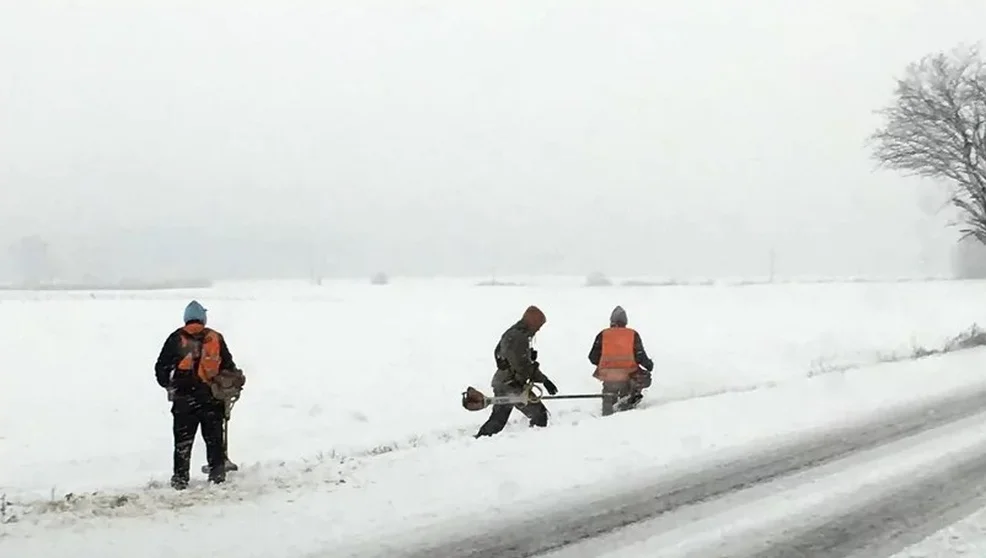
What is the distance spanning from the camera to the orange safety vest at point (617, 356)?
39.1 feet

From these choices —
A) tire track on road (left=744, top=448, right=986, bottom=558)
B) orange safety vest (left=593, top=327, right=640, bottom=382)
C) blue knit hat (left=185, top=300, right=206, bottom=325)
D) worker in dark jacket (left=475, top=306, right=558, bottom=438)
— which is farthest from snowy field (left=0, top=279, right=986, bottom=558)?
tire track on road (left=744, top=448, right=986, bottom=558)

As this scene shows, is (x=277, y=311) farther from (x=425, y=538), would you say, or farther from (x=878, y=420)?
(x=425, y=538)

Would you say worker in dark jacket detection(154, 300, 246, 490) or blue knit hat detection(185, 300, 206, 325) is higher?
blue knit hat detection(185, 300, 206, 325)

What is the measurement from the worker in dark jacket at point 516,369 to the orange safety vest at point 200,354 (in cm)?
371

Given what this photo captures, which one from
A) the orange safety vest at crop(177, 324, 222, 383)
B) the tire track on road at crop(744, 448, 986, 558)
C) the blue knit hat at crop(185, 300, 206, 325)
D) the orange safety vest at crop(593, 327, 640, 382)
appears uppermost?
the blue knit hat at crop(185, 300, 206, 325)

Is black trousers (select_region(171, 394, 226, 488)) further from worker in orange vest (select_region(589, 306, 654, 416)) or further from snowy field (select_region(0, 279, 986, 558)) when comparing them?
worker in orange vest (select_region(589, 306, 654, 416))

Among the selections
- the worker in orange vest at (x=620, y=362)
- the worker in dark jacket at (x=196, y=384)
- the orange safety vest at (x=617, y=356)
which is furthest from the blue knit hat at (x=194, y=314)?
the orange safety vest at (x=617, y=356)

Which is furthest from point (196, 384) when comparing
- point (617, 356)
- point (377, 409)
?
point (377, 409)

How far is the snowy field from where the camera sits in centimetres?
630

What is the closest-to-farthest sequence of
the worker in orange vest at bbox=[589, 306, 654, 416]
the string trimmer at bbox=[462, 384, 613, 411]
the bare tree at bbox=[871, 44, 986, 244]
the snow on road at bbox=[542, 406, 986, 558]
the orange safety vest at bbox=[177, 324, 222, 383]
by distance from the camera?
1. the snow on road at bbox=[542, 406, 986, 558]
2. the orange safety vest at bbox=[177, 324, 222, 383]
3. the string trimmer at bbox=[462, 384, 613, 411]
4. the worker in orange vest at bbox=[589, 306, 654, 416]
5. the bare tree at bbox=[871, 44, 986, 244]

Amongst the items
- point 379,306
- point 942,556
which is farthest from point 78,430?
point 379,306

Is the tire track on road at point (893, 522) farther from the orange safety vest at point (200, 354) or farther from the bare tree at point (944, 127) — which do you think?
the bare tree at point (944, 127)

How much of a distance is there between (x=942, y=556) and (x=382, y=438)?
10.6 m

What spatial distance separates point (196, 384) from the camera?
7535mm
